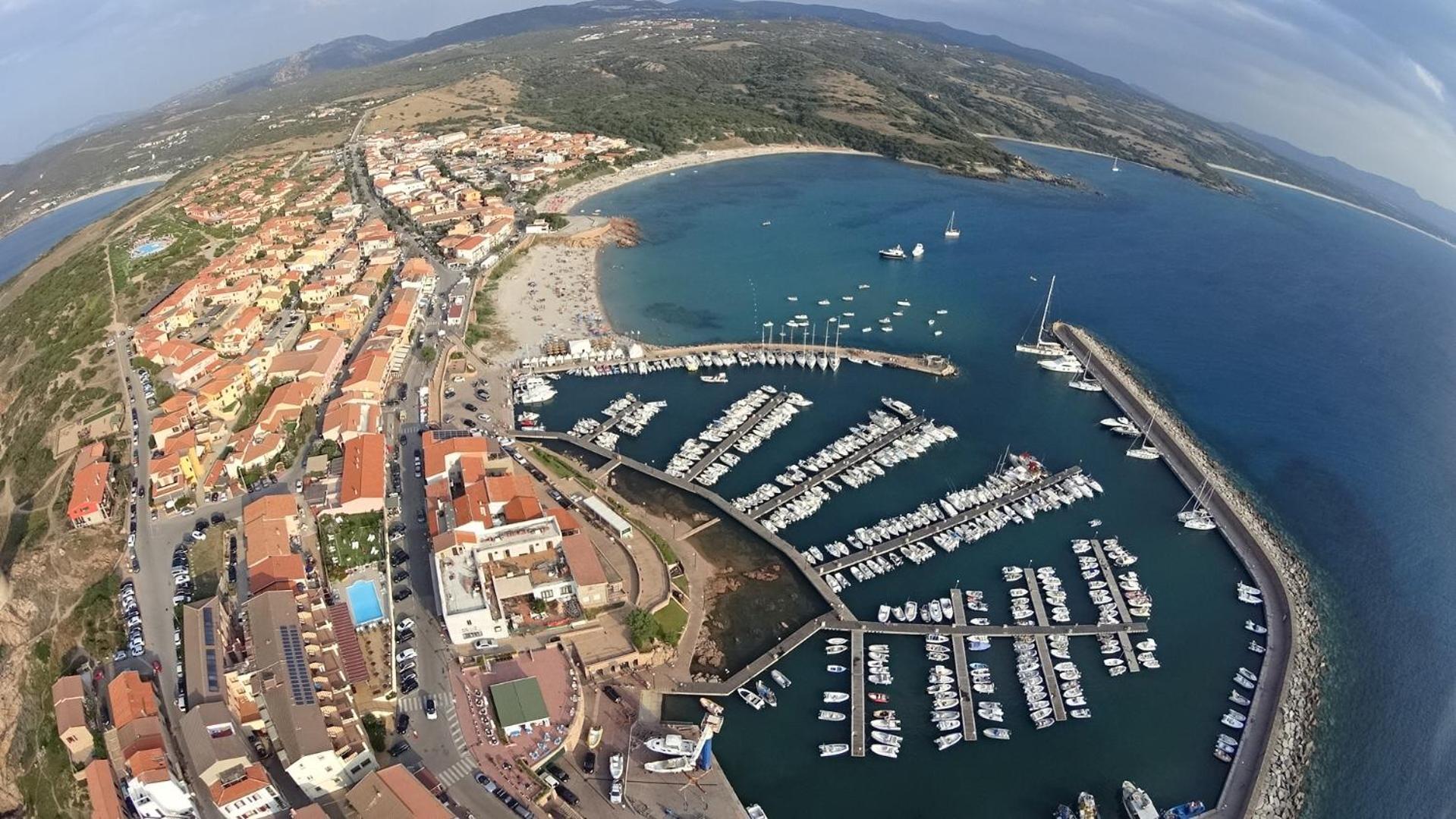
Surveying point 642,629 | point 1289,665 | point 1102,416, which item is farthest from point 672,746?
Result: point 1102,416

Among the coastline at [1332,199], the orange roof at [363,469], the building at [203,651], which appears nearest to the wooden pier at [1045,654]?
the building at [203,651]

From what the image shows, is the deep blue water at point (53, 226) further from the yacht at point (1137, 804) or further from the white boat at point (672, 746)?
the yacht at point (1137, 804)

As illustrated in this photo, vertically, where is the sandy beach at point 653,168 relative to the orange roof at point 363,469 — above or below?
above

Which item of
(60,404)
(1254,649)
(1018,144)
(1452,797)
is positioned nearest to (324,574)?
(60,404)

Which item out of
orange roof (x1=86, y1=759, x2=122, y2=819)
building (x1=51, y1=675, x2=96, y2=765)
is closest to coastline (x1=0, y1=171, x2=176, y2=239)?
building (x1=51, y1=675, x2=96, y2=765)

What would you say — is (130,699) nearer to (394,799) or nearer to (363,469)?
(394,799)

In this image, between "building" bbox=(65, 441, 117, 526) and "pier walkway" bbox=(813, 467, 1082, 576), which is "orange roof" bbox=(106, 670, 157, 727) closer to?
"building" bbox=(65, 441, 117, 526)
